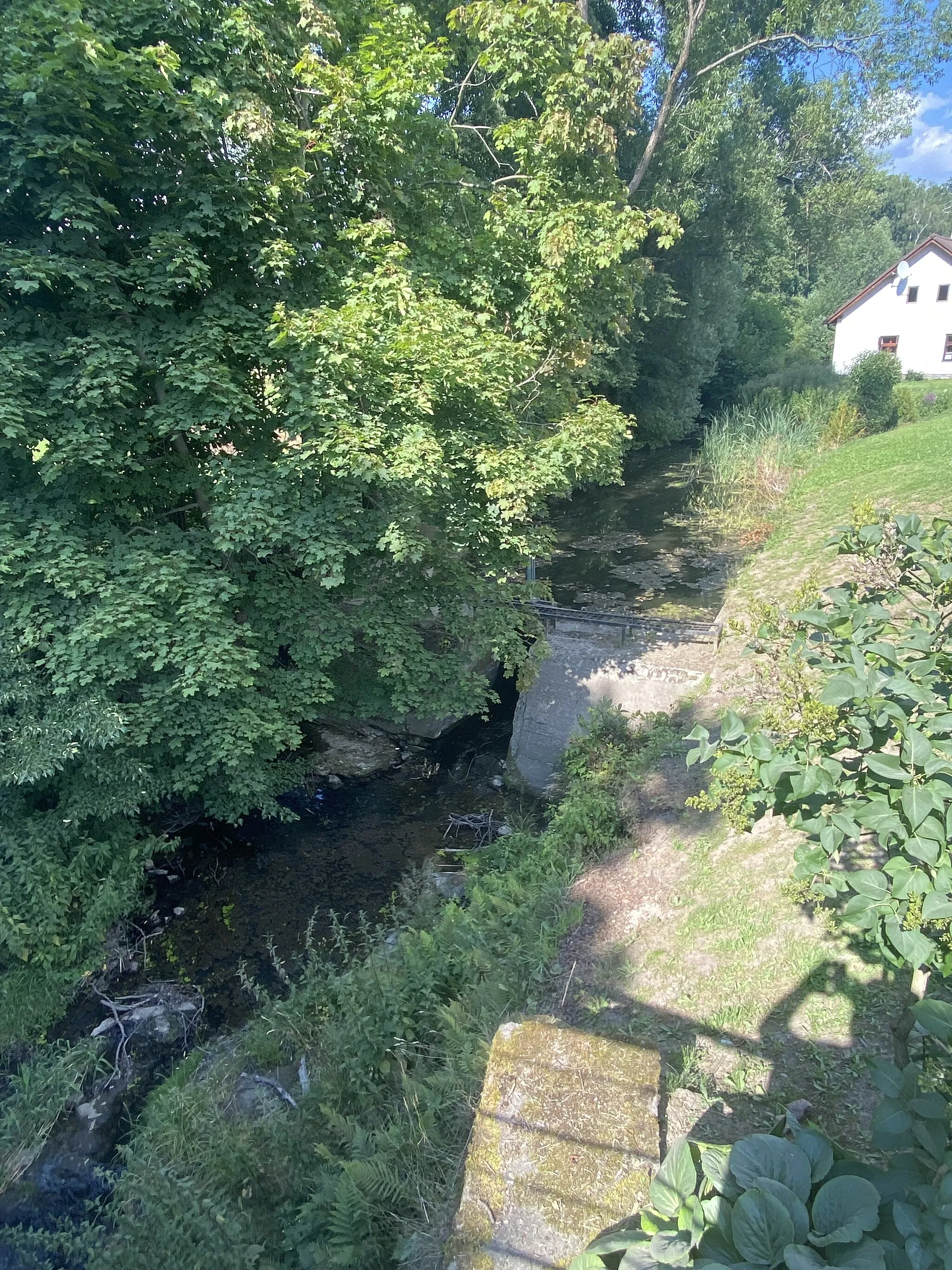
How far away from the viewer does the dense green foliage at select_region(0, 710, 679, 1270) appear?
3.58 metres

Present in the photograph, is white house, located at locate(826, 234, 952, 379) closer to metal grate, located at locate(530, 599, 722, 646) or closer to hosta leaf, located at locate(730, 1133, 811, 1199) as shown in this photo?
metal grate, located at locate(530, 599, 722, 646)

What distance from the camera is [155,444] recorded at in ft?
23.6

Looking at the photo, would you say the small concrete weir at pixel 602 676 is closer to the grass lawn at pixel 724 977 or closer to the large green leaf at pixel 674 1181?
the grass lawn at pixel 724 977

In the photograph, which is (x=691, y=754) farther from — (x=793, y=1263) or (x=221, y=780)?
(x=221, y=780)

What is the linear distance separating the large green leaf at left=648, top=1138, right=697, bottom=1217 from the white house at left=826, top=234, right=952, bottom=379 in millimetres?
32538

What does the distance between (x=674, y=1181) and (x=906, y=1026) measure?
1.17 meters

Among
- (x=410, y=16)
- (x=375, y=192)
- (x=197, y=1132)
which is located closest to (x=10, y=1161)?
(x=197, y=1132)

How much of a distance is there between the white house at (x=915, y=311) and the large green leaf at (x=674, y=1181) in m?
32.5

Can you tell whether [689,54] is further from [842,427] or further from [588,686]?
[588,686]

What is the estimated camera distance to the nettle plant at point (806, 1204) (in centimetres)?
150

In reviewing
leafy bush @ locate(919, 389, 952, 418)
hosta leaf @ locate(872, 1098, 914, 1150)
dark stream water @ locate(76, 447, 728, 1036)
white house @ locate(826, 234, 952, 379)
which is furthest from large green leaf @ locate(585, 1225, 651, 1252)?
white house @ locate(826, 234, 952, 379)

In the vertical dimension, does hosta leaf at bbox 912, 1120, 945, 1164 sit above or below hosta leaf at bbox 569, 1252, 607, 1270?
above

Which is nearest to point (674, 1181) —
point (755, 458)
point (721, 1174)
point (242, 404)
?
point (721, 1174)

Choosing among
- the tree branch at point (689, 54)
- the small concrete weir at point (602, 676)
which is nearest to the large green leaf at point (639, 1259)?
the small concrete weir at point (602, 676)
